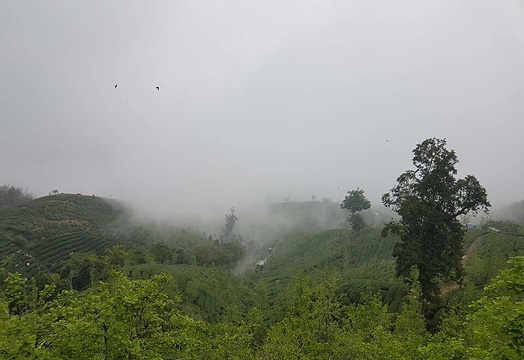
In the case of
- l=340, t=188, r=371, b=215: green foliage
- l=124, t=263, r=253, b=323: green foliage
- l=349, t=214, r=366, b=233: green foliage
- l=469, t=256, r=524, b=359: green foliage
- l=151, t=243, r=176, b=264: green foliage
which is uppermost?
l=340, t=188, r=371, b=215: green foliage

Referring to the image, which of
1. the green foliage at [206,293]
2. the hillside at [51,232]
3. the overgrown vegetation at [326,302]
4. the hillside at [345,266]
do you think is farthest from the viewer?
the hillside at [51,232]

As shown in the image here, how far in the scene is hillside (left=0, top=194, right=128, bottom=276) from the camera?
10394 centimetres

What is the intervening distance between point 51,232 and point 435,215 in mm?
147699

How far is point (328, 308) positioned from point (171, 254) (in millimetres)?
74939

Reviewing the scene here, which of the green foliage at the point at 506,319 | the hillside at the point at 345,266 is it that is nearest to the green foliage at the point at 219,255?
the hillside at the point at 345,266

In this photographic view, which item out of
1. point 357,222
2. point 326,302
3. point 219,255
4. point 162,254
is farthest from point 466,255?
point 219,255

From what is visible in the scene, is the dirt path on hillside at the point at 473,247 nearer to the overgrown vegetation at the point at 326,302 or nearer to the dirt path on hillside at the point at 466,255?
the dirt path on hillside at the point at 466,255

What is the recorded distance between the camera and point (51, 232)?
134 m

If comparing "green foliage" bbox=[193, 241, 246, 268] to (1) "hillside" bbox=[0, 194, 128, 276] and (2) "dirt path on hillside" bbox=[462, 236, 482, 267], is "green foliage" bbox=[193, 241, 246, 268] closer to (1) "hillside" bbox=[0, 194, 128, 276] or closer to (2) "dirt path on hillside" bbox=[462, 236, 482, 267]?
(1) "hillside" bbox=[0, 194, 128, 276]

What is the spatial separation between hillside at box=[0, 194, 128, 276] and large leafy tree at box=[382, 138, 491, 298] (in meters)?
101

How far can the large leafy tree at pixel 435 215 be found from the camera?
116 feet

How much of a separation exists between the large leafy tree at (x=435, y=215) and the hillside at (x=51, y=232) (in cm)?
10069

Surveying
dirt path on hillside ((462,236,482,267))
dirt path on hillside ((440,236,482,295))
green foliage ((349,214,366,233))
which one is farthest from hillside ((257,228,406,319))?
dirt path on hillside ((462,236,482,267))

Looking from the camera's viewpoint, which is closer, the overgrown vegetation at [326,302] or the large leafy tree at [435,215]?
the overgrown vegetation at [326,302]
